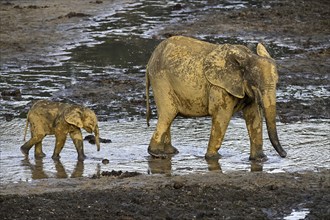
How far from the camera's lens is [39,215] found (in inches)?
428

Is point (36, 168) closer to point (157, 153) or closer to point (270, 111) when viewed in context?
point (157, 153)

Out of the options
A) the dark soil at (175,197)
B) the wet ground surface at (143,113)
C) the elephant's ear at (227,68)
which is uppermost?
the elephant's ear at (227,68)

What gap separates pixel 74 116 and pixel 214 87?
2045 millimetres

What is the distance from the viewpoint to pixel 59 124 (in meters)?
15.4

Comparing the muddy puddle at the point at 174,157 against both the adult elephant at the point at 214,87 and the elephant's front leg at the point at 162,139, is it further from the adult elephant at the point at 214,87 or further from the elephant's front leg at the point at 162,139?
the adult elephant at the point at 214,87

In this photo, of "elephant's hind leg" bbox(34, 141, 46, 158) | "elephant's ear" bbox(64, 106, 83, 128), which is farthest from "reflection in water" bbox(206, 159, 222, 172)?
"elephant's hind leg" bbox(34, 141, 46, 158)

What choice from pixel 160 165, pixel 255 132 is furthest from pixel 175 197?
pixel 255 132

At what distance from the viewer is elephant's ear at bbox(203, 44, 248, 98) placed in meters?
14.4

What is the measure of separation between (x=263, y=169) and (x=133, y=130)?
3.41 m

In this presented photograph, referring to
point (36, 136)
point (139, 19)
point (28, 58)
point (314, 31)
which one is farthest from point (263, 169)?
point (139, 19)

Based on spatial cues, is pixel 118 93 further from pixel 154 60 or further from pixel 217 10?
pixel 217 10

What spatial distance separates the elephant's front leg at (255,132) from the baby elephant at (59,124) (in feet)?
6.89

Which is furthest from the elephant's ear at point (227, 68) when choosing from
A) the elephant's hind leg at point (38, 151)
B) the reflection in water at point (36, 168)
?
the elephant's hind leg at point (38, 151)

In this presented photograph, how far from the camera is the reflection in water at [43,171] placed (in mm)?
14061
